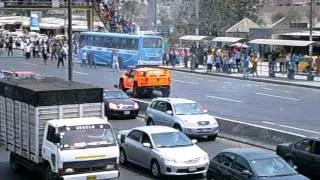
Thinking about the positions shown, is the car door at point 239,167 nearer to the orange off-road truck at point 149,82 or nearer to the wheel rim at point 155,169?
the wheel rim at point 155,169

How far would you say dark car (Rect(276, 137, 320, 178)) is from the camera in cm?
1631

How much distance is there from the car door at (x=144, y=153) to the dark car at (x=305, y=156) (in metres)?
3.62

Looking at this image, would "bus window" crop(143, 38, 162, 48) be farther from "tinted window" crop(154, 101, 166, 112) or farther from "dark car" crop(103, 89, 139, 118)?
"tinted window" crop(154, 101, 166, 112)

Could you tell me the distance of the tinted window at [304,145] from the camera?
1686cm

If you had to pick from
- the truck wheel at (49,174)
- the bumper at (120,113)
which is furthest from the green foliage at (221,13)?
the truck wheel at (49,174)

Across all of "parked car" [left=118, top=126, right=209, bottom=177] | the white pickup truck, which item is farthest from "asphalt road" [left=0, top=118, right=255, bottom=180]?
the white pickup truck

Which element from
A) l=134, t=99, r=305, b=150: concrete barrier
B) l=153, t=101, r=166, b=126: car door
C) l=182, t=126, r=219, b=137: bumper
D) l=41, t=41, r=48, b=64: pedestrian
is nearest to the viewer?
l=134, t=99, r=305, b=150: concrete barrier

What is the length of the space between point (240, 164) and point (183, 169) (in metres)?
2.41

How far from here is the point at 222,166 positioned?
1518 centimetres

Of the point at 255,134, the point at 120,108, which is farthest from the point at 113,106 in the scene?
the point at 255,134

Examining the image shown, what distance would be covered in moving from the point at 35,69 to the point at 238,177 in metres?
40.6

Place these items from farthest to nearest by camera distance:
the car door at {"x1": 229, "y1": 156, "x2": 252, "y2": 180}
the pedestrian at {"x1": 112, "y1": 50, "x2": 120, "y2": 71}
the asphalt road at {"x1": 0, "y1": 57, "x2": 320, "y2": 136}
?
1. the pedestrian at {"x1": 112, "y1": 50, "x2": 120, "y2": 71}
2. the asphalt road at {"x1": 0, "y1": 57, "x2": 320, "y2": 136}
3. the car door at {"x1": 229, "y1": 156, "x2": 252, "y2": 180}

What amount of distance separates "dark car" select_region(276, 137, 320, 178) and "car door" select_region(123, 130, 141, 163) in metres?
4.01

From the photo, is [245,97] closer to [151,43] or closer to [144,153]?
[151,43]
